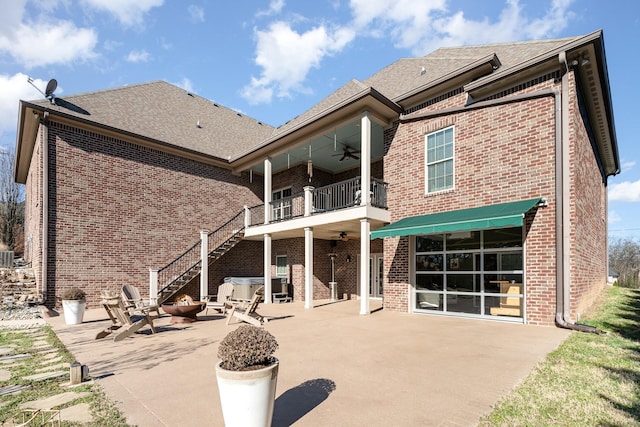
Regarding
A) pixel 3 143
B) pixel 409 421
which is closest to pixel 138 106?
pixel 409 421

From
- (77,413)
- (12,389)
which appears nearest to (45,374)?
(12,389)

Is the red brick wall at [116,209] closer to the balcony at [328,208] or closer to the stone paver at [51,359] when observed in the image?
the balcony at [328,208]

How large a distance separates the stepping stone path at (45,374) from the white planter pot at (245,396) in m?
1.77

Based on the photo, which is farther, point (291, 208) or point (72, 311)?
point (291, 208)

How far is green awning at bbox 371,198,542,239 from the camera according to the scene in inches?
317

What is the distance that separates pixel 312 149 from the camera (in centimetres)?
1487

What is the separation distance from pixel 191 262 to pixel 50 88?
8460 mm

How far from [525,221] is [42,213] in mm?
15238

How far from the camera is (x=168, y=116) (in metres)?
16.8

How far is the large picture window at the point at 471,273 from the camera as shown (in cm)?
913

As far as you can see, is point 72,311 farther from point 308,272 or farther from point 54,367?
point 308,272

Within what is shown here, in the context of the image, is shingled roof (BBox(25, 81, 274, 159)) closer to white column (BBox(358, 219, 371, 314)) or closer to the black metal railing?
the black metal railing

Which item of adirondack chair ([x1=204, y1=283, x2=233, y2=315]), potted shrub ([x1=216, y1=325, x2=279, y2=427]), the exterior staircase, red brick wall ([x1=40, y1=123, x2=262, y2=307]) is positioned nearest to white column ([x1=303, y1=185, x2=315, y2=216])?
adirondack chair ([x1=204, y1=283, x2=233, y2=315])

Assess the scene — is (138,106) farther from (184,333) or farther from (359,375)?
(359,375)
